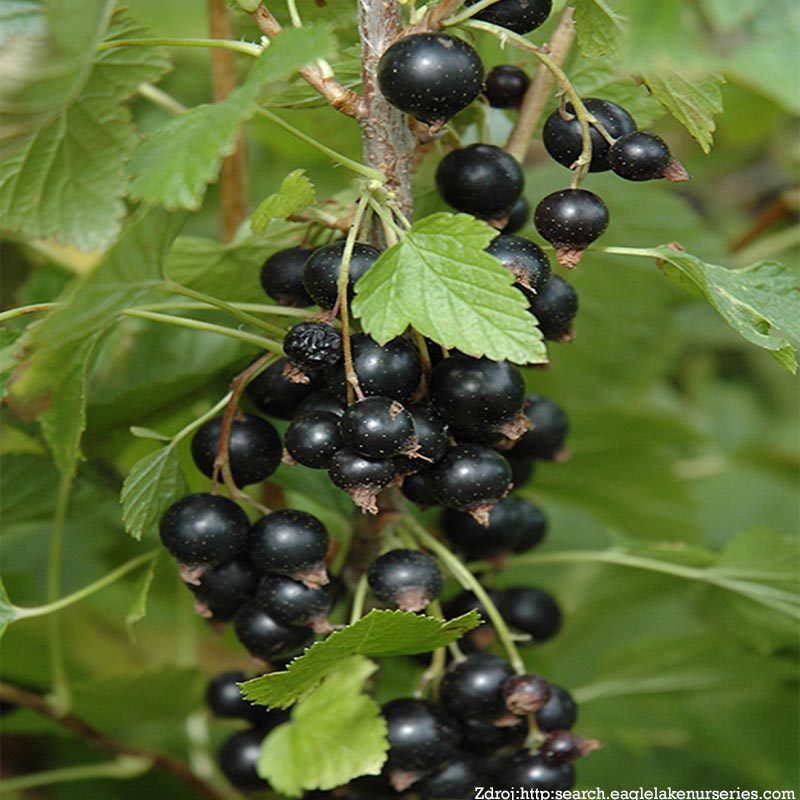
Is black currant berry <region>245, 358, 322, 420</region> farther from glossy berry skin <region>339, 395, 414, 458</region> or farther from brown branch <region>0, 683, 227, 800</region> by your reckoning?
brown branch <region>0, 683, 227, 800</region>

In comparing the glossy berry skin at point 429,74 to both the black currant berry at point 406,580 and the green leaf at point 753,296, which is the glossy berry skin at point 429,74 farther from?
the black currant berry at point 406,580

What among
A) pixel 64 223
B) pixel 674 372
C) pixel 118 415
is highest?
pixel 64 223

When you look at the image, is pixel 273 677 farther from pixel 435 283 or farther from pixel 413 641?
pixel 435 283

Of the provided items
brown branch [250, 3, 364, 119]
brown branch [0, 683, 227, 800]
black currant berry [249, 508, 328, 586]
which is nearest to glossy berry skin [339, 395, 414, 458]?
black currant berry [249, 508, 328, 586]

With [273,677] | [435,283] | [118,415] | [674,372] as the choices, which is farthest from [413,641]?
[674,372]

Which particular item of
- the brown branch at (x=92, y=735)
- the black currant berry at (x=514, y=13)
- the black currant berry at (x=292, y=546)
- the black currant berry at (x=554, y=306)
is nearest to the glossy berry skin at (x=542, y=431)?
the black currant berry at (x=554, y=306)

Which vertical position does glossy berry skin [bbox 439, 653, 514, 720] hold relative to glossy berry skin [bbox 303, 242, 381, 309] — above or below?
A: below
